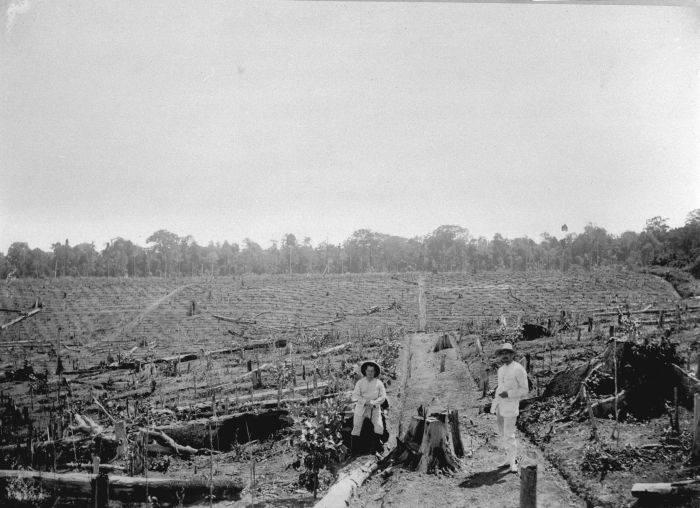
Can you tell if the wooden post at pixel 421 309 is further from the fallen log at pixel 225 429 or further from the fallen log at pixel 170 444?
the fallen log at pixel 170 444

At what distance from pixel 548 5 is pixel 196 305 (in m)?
12.7

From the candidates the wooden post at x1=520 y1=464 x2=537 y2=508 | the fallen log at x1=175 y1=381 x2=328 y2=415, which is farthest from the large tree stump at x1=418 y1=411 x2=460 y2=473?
the fallen log at x1=175 y1=381 x2=328 y2=415

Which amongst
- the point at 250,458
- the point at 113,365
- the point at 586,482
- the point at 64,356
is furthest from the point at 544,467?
the point at 64,356

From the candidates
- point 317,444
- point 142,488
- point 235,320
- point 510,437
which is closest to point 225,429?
point 142,488

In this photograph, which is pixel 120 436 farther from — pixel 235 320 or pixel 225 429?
pixel 235 320

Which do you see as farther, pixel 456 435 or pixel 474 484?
pixel 456 435

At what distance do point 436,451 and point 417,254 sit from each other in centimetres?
1520

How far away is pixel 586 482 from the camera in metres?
4.35

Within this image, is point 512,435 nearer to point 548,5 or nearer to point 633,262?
point 548,5

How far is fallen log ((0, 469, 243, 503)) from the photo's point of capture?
507 cm

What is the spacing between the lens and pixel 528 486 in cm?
346

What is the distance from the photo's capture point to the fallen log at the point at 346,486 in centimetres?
416

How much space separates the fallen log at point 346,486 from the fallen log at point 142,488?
1.53 meters

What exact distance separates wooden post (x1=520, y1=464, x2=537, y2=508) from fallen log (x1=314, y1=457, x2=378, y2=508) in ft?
Answer: 5.86
